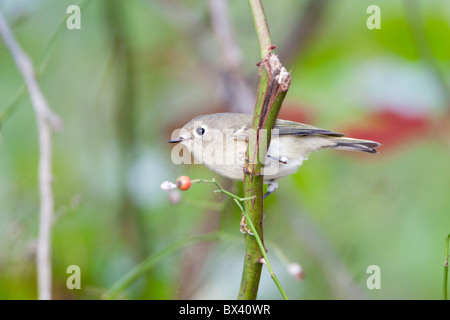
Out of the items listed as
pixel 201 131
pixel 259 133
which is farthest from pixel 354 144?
pixel 259 133

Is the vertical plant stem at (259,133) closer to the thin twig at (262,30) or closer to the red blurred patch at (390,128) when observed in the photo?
the thin twig at (262,30)

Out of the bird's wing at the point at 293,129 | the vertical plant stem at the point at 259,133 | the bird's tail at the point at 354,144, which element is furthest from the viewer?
the bird's tail at the point at 354,144

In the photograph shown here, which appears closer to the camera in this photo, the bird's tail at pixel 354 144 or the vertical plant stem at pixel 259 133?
the vertical plant stem at pixel 259 133

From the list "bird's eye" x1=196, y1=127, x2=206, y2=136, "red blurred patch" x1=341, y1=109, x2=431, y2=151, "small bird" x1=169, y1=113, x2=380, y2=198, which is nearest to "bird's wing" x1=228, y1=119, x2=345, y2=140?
"small bird" x1=169, y1=113, x2=380, y2=198

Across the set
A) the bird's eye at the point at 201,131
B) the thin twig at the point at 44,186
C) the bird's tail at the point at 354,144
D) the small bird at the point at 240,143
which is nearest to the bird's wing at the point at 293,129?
the small bird at the point at 240,143
